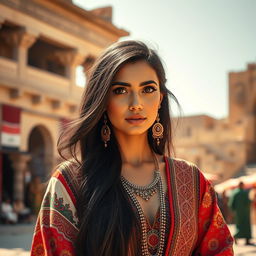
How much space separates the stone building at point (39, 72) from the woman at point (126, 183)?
12.1 m

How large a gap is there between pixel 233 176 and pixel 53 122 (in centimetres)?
1325

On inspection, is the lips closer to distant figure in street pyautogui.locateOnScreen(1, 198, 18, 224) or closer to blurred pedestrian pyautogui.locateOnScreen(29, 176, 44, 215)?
distant figure in street pyautogui.locateOnScreen(1, 198, 18, 224)

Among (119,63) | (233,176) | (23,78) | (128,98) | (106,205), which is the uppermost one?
(23,78)

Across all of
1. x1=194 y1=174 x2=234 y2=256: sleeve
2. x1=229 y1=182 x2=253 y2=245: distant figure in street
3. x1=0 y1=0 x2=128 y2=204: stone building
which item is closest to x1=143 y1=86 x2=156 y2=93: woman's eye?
x1=194 y1=174 x2=234 y2=256: sleeve

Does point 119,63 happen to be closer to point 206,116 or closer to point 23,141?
point 23,141

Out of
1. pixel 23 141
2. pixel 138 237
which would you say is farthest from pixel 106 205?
pixel 23 141

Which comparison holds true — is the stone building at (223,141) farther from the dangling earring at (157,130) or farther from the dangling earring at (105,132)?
the dangling earring at (105,132)

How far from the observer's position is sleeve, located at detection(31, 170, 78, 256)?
1.99 meters

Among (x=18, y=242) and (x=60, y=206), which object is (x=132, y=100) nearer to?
(x=60, y=206)

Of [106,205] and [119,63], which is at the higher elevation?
[119,63]

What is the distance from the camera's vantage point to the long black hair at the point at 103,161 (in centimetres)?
198

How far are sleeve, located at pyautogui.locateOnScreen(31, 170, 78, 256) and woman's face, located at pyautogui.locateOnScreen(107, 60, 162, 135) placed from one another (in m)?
0.37

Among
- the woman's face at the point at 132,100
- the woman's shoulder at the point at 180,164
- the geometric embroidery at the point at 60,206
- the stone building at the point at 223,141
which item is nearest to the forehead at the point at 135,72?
the woman's face at the point at 132,100

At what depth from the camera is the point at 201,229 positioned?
7.59ft
